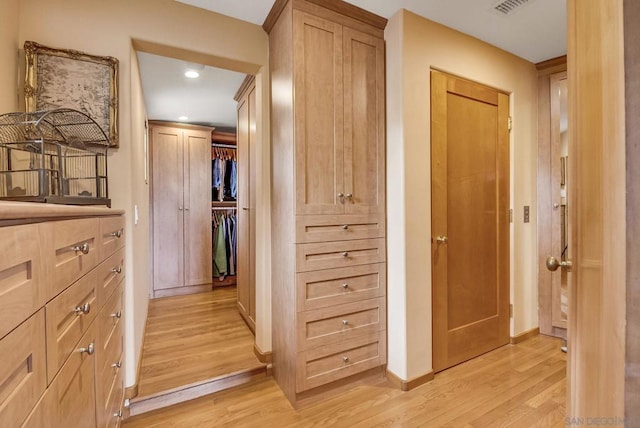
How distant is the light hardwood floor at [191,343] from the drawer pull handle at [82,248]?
1.33 meters

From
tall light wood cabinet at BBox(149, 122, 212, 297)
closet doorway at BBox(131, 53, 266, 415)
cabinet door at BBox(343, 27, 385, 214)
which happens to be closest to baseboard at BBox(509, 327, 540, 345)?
cabinet door at BBox(343, 27, 385, 214)

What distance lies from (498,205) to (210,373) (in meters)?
2.51

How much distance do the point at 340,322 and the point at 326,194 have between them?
81 cm

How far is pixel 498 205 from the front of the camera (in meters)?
2.41

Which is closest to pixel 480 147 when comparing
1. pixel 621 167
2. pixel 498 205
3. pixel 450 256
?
pixel 498 205

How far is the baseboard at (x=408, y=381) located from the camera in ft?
6.20

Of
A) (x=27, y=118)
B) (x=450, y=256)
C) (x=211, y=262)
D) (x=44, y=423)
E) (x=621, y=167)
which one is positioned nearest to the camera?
(x=621, y=167)

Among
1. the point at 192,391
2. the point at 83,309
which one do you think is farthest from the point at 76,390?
the point at 192,391

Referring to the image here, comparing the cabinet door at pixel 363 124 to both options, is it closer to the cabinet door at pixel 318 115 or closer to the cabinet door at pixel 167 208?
the cabinet door at pixel 318 115

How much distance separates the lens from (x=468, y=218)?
2232 mm

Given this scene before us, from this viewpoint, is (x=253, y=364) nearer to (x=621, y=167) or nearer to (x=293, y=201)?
(x=293, y=201)

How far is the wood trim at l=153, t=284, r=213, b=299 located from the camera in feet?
12.3

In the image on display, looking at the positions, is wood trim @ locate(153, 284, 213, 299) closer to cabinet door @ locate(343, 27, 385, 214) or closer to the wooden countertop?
cabinet door @ locate(343, 27, 385, 214)

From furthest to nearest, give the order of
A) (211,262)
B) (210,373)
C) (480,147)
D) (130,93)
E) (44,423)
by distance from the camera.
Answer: (211,262), (480,147), (210,373), (130,93), (44,423)
